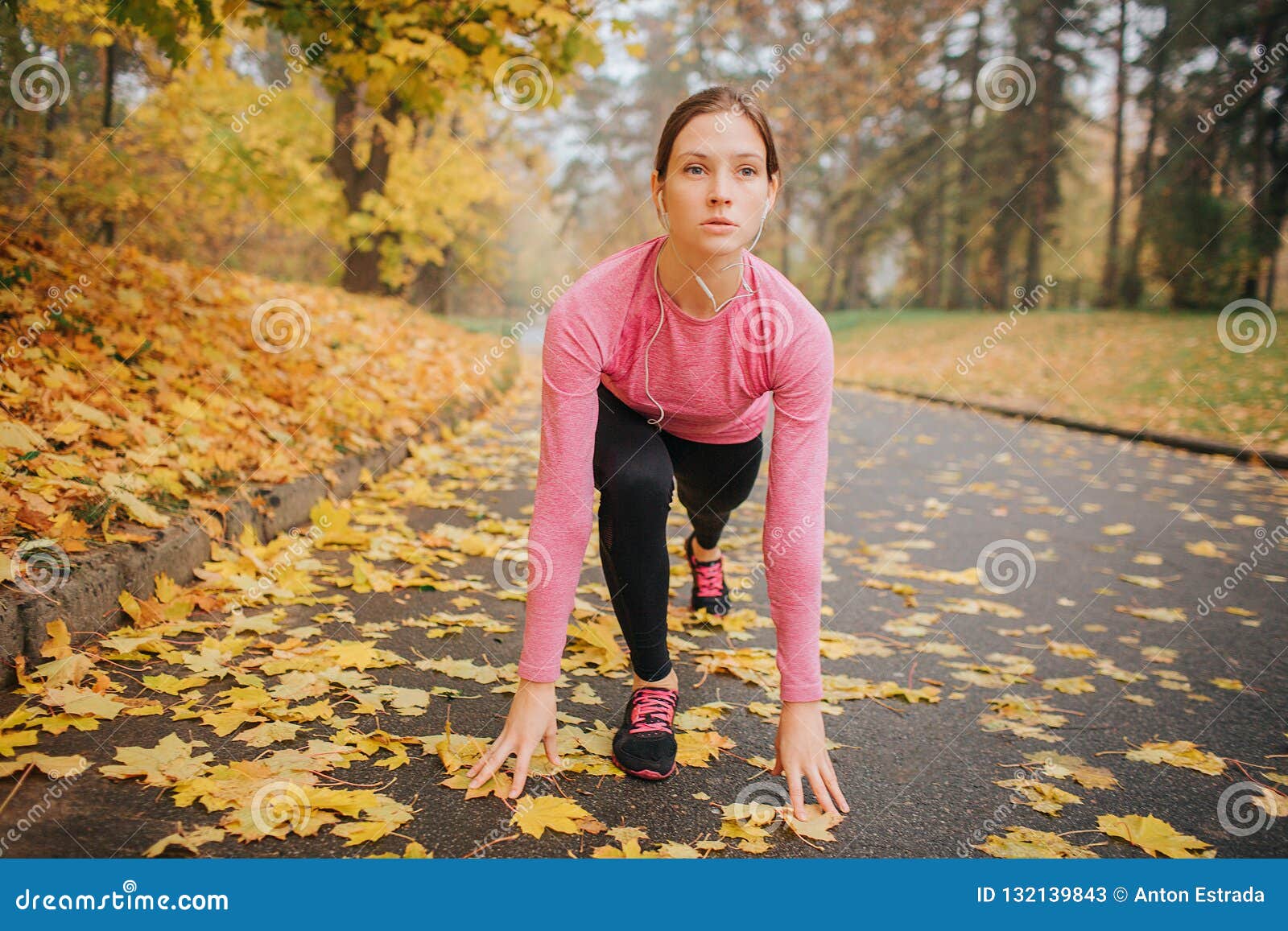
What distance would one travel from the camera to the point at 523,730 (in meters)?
1.93

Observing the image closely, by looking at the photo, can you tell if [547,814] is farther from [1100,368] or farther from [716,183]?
[1100,368]

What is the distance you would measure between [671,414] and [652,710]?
2.54ft

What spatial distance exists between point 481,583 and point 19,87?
218 inches

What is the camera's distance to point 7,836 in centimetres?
166

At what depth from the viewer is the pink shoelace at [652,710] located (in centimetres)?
218

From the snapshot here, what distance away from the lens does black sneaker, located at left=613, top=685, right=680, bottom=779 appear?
210 centimetres

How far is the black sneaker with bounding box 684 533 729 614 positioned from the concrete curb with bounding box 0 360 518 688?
170 cm

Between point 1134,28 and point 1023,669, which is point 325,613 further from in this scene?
point 1134,28

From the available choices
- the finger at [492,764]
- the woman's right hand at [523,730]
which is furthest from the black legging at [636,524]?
the finger at [492,764]

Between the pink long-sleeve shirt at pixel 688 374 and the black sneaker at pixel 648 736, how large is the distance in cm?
33

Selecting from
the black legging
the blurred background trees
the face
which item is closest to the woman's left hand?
the black legging

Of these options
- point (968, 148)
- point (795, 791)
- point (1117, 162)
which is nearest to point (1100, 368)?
point (1117, 162)

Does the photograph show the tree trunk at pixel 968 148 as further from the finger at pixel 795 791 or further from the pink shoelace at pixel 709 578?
the finger at pixel 795 791

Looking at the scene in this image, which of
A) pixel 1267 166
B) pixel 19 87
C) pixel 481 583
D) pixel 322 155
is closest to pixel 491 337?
pixel 322 155
